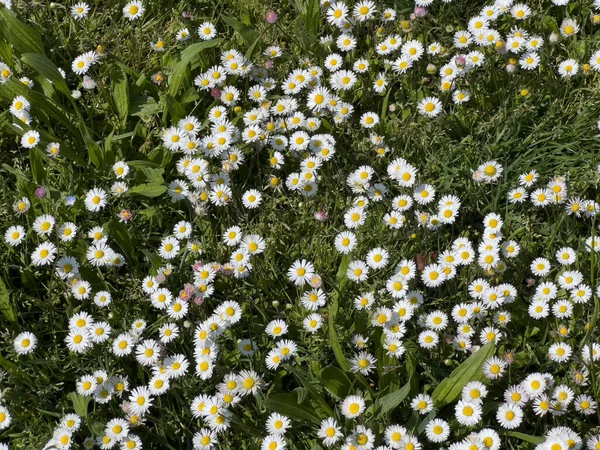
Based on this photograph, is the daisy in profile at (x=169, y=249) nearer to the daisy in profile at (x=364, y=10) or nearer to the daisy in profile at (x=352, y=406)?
the daisy in profile at (x=352, y=406)

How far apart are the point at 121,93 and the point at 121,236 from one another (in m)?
0.84

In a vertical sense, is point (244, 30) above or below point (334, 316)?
above

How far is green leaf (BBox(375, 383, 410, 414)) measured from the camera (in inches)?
109

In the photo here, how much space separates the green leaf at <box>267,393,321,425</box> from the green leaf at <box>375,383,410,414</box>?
0.25 meters

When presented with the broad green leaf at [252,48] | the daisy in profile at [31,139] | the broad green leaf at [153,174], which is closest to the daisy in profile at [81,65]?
the daisy in profile at [31,139]

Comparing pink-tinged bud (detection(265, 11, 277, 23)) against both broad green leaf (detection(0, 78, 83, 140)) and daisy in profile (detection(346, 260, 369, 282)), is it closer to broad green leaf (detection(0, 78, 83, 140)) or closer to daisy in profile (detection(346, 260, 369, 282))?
broad green leaf (detection(0, 78, 83, 140))

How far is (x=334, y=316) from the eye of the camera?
304 centimetres

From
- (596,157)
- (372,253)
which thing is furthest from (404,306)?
(596,157)

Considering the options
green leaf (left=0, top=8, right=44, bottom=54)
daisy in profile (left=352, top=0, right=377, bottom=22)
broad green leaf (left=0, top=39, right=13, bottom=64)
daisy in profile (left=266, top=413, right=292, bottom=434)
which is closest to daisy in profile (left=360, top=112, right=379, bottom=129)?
daisy in profile (left=352, top=0, right=377, bottom=22)

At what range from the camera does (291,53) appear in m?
4.01

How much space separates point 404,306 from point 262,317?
637 mm

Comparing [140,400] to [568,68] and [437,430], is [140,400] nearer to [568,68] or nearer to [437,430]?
[437,430]

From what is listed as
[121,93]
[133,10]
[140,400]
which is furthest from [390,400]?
[133,10]

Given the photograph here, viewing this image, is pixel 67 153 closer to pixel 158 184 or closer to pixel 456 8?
pixel 158 184
